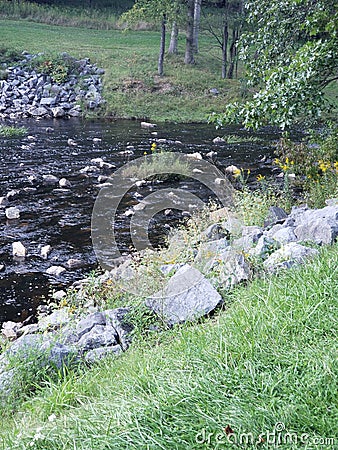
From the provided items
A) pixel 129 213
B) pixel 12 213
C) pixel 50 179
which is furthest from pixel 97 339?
pixel 50 179

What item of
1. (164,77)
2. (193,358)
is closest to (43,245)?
(193,358)

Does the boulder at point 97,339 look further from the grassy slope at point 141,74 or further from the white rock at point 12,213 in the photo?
the grassy slope at point 141,74

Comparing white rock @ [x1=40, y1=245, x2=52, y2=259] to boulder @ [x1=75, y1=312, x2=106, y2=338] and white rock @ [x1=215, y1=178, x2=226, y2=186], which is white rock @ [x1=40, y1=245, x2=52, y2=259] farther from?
white rock @ [x1=215, y1=178, x2=226, y2=186]

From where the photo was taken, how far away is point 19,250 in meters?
7.16

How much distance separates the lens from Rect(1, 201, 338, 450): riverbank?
2320 millimetres

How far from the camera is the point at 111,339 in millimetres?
4039

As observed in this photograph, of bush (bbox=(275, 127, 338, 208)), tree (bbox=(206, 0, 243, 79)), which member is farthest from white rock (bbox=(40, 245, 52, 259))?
tree (bbox=(206, 0, 243, 79))

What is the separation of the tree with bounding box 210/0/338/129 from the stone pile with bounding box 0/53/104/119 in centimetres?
1240

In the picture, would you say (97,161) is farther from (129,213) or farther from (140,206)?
(129,213)

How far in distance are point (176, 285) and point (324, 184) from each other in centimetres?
492

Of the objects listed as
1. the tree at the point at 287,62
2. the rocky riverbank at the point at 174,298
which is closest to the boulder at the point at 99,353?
the rocky riverbank at the point at 174,298

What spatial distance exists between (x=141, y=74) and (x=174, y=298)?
20901 millimetres

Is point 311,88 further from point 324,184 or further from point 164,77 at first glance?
point 164,77

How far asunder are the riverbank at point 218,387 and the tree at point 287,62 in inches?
134
